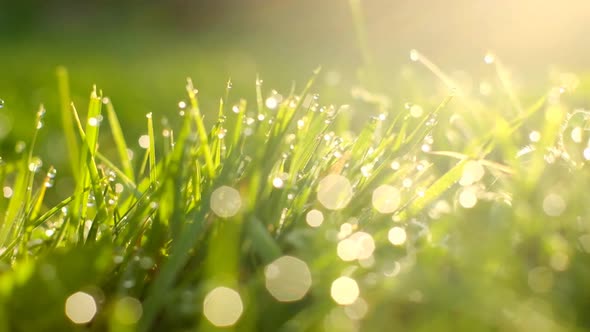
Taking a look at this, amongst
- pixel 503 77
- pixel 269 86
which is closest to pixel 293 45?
pixel 269 86

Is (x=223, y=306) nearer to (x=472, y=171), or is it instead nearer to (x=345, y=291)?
(x=345, y=291)

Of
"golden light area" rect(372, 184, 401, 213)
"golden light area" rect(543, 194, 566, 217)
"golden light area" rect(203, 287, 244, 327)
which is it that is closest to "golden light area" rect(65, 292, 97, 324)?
"golden light area" rect(203, 287, 244, 327)

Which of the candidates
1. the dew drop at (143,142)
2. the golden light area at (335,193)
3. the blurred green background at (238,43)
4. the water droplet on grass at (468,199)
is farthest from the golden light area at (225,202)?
the blurred green background at (238,43)

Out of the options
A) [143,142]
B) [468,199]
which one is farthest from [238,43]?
[468,199]

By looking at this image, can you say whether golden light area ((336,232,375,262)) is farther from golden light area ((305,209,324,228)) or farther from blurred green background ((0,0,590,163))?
blurred green background ((0,0,590,163))

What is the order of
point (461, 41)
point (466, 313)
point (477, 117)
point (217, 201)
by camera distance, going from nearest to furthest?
point (466, 313) < point (217, 201) < point (477, 117) < point (461, 41)

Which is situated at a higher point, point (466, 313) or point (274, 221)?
point (274, 221)

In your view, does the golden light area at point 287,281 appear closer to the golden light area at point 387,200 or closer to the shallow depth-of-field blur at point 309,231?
the shallow depth-of-field blur at point 309,231

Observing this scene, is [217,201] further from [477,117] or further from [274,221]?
[477,117]
